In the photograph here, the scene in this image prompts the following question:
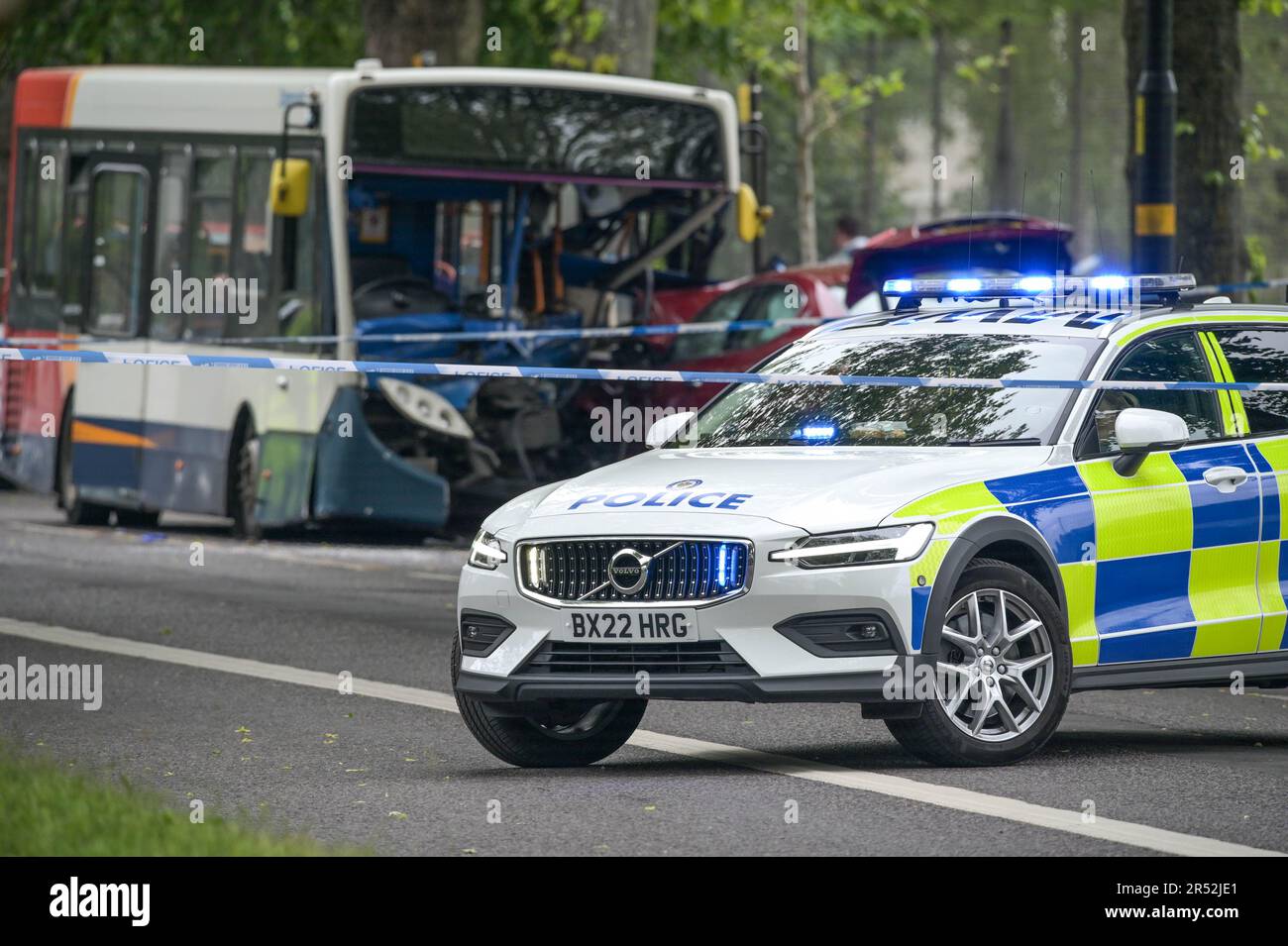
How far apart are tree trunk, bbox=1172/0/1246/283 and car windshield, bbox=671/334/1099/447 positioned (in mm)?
8672

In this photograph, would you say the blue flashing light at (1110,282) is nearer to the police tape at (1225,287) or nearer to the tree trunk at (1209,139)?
the police tape at (1225,287)

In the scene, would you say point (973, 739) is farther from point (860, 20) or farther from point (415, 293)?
point (860, 20)

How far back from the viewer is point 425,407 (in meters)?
18.0

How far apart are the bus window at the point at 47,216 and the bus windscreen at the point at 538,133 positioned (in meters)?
3.89

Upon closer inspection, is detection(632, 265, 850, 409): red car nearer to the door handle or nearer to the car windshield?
the car windshield

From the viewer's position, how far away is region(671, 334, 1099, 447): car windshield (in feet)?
30.3

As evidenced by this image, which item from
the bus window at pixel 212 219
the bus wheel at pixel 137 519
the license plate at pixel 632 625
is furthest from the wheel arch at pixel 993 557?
the bus wheel at pixel 137 519

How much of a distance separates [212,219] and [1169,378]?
1061cm

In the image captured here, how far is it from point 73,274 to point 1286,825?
573 inches

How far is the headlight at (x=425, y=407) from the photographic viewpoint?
704 inches

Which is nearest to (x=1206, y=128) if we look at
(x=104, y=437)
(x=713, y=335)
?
(x=713, y=335)

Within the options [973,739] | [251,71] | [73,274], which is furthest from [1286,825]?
[73,274]

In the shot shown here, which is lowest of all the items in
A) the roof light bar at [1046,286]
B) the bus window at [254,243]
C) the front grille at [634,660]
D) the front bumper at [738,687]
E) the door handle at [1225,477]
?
the front bumper at [738,687]

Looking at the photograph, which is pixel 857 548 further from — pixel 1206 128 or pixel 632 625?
pixel 1206 128
